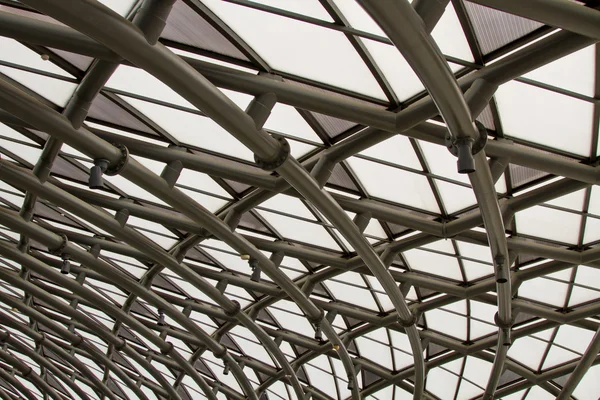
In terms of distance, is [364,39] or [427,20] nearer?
[427,20]

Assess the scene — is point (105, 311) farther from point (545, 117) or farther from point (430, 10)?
point (430, 10)

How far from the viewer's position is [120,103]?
19219mm

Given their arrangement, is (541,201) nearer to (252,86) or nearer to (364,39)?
(364,39)

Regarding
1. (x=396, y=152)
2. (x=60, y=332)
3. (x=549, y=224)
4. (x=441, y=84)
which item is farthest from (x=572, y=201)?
(x=60, y=332)

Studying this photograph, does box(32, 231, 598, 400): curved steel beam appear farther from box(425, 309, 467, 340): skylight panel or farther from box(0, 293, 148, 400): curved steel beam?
box(0, 293, 148, 400): curved steel beam

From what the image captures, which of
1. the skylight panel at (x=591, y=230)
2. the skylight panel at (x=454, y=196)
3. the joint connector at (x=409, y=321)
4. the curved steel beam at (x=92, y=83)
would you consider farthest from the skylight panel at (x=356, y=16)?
the joint connector at (x=409, y=321)

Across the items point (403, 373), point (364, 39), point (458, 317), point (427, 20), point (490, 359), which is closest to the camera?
point (427, 20)

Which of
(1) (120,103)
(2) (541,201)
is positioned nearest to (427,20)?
(2) (541,201)

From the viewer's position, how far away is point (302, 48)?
1572 centimetres

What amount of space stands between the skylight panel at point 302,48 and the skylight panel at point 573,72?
3908mm

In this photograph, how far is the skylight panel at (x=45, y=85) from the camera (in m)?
18.4

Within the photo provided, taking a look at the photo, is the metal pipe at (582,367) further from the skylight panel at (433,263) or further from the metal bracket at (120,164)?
the metal bracket at (120,164)

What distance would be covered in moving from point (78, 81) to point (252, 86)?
5596 mm

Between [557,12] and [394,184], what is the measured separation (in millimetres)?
9783
